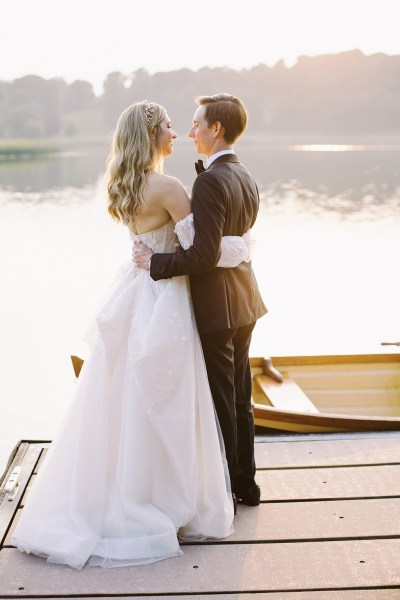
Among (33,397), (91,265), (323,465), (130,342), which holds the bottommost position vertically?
(91,265)

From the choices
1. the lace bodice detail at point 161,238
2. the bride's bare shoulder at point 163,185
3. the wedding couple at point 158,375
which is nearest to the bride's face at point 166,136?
the wedding couple at point 158,375

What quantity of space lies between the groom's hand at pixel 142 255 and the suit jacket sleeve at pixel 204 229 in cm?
13

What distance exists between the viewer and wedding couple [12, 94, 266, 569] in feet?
9.16

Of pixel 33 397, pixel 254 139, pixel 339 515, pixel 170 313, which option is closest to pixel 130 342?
pixel 170 313

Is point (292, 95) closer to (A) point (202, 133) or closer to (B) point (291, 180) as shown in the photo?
(B) point (291, 180)

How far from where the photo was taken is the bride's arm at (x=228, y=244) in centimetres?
279

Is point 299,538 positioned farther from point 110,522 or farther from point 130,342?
point 130,342

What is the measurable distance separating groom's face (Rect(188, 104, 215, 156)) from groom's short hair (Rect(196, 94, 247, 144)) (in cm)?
1

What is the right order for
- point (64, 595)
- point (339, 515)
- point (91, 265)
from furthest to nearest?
point (91, 265) < point (339, 515) < point (64, 595)

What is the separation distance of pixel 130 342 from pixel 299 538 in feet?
2.92

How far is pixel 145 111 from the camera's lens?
279cm

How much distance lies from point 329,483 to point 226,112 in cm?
151

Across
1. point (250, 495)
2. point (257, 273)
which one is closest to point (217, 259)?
point (250, 495)

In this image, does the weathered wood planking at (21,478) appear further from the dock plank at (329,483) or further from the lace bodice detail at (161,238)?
the lace bodice detail at (161,238)
